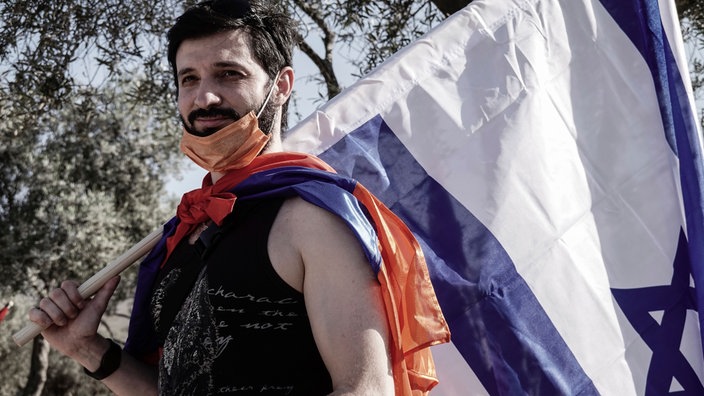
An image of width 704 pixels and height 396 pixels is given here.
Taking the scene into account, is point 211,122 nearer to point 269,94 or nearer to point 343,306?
point 269,94

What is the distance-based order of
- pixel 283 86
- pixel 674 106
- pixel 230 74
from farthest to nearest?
pixel 674 106
pixel 283 86
pixel 230 74

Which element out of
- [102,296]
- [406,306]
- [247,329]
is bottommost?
[406,306]

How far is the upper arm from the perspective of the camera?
2.14m

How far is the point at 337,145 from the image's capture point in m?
3.17

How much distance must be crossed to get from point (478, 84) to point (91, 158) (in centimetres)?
1689

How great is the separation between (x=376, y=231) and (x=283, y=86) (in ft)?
2.01

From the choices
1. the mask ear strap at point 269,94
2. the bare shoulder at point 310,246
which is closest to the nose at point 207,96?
the mask ear strap at point 269,94

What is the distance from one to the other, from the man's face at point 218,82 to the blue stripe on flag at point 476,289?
0.58 meters

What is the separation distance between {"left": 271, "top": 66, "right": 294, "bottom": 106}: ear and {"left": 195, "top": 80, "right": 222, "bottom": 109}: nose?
189 mm

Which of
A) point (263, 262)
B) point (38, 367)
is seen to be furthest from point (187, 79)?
point (38, 367)

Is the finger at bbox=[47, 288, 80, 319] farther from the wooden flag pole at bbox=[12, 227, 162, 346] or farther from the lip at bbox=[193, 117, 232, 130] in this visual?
the lip at bbox=[193, 117, 232, 130]

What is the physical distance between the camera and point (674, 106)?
10.7 feet

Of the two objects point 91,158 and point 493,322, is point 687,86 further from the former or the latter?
point 91,158

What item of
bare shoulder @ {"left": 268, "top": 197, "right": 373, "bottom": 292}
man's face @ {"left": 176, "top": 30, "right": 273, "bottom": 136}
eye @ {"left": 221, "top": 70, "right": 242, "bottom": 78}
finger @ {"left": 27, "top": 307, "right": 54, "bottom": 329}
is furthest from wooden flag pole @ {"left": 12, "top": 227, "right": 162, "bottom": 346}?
bare shoulder @ {"left": 268, "top": 197, "right": 373, "bottom": 292}
